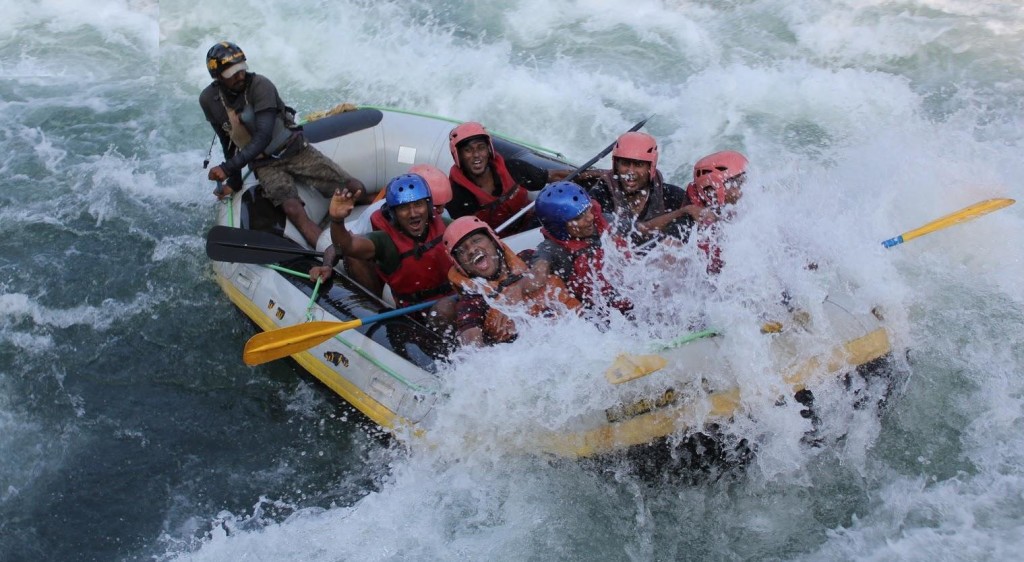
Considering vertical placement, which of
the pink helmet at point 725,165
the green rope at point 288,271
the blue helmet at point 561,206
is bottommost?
the green rope at point 288,271

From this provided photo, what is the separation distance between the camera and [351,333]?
18.3 ft

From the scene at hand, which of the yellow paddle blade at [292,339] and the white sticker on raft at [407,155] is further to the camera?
the white sticker on raft at [407,155]

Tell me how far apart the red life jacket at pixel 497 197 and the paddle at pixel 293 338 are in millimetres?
1093

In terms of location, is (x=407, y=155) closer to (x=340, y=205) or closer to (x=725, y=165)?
(x=340, y=205)

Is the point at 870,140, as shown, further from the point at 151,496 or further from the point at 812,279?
the point at 151,496

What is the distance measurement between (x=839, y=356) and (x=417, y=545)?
234 centimetres

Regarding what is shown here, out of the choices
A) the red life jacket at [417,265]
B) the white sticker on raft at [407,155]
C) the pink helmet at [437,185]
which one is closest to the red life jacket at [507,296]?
the red life jacket at [417,265]

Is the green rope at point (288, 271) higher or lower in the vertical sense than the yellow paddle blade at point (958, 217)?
lower

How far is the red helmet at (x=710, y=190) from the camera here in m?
5.47

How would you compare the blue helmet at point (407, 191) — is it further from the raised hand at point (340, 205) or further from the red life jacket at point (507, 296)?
the red life jacket at point (507, 296)

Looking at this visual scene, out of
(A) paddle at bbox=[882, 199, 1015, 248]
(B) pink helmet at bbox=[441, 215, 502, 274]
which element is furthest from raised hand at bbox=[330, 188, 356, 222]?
(A) paddle at bbox=[882, 199, 1015, 248]

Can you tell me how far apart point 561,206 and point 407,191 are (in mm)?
941

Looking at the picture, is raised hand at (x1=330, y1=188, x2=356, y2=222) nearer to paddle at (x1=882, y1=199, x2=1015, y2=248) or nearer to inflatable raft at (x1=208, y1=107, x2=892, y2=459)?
inflatable raft at (x1=208, y1=107, x2=892, y2=459)

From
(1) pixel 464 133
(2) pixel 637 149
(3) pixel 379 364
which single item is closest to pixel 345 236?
(3) pixel 379 364
